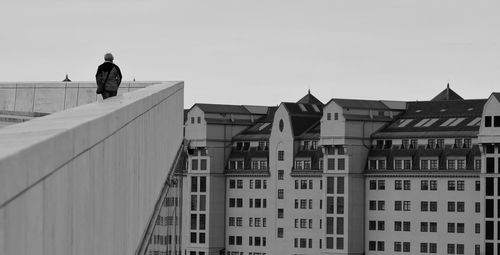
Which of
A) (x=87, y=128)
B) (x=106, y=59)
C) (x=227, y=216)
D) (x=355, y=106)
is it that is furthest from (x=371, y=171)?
(x=87, y=128)

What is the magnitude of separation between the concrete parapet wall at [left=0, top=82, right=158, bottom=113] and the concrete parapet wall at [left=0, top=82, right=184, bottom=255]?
1354 centimetres

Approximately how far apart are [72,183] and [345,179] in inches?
5856

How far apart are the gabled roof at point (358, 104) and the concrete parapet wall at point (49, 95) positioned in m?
130

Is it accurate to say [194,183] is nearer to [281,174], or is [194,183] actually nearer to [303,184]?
[281,174]

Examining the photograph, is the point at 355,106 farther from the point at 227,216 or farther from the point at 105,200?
the point at 105,200

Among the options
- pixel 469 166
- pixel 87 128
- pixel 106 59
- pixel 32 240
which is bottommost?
pixel 32 240

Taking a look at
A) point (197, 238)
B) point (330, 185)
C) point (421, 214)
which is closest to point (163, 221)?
point (421, 214)

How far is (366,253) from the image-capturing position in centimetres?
15450

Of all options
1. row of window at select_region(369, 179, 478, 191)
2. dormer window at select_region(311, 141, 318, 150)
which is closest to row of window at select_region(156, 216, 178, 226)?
row of window at select_region(369, 179, 478, 191)

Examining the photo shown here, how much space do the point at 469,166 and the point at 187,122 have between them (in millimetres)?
39593

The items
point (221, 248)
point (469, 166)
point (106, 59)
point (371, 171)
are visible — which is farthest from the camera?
point (221, 248)

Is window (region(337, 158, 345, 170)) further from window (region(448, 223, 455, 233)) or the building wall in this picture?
window (region(448, 223, 455, 233))

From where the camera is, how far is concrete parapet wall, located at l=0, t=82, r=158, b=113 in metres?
27.0

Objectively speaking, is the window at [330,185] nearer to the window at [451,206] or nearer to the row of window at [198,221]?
the window at [451,206]
